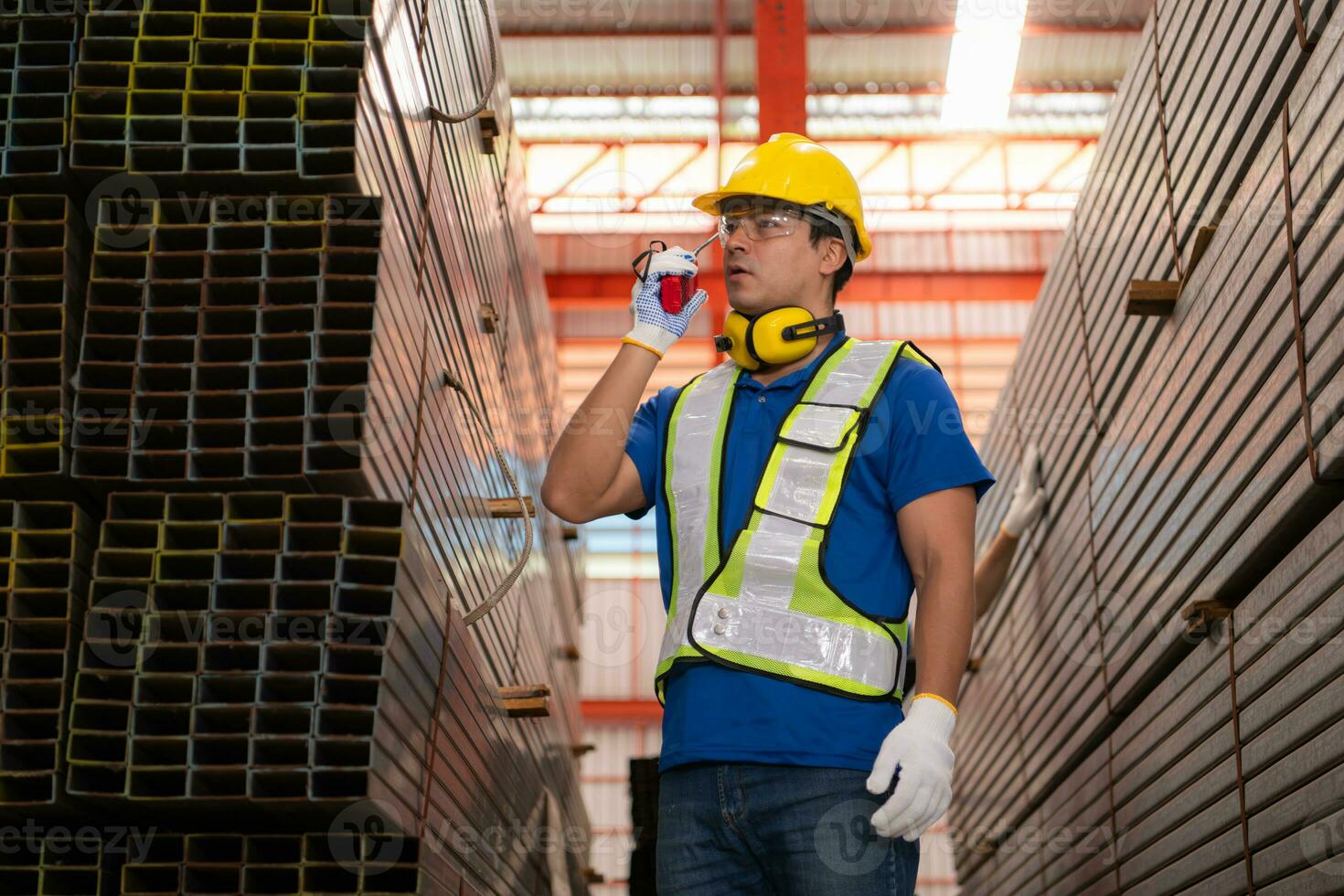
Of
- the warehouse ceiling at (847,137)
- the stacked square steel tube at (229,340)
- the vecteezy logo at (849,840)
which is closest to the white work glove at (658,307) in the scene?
the stacked square steel tube at (229,340)

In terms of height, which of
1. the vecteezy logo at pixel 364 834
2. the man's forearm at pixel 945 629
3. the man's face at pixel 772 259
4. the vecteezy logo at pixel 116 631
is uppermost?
the man's face at pixel 772 259

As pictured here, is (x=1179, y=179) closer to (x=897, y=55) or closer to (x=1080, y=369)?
(x=1080, y=369)

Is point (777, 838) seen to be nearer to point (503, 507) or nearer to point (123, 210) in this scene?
point (123, 210)

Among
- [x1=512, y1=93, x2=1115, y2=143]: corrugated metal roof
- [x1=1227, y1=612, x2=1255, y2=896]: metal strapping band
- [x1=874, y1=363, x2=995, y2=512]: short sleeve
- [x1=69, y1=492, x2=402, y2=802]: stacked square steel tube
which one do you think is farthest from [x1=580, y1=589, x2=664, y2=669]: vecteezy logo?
[x1=69, y1=492, x2=402, y2=802]: stacked square steel tube

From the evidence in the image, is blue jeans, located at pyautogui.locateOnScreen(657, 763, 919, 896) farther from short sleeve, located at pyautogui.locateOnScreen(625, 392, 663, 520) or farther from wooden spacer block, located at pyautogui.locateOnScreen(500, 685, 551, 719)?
wooden spacer block, located at pyautogui.locateOnScreen(500, 685, 551, 719)

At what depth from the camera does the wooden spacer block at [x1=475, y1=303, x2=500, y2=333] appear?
541 cm

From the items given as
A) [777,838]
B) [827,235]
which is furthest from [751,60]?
[777,838]

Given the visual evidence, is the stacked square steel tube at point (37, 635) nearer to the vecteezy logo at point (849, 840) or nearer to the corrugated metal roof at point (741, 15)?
the vecteezy logo at point (849, 840)

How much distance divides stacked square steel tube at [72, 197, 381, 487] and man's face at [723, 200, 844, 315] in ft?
3.65

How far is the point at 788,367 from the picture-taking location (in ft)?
12.7

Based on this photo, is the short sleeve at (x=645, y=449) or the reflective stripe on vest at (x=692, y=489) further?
the short sleeve at (x=645, y=449)

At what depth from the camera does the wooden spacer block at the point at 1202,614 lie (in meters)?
4.18

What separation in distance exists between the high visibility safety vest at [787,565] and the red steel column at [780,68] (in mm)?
10951

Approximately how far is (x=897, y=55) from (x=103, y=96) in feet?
57.8
